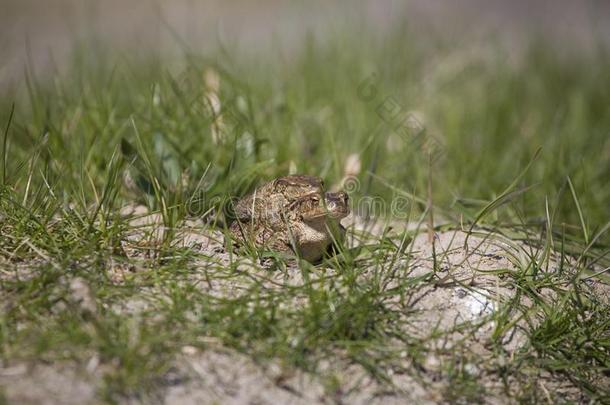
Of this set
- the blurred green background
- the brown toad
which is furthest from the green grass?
the brown toad

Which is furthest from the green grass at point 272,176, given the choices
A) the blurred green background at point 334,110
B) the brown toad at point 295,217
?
the brown toad at point 295,217

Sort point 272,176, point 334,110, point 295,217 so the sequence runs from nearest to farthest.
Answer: point 295,217 → point 272,176 → point 334,110

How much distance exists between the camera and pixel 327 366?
A: 237 cm

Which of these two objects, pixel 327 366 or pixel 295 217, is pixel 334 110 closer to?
pixel 295 217

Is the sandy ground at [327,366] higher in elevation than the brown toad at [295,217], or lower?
lower

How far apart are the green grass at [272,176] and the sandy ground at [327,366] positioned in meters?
0.03

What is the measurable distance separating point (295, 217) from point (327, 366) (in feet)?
2.59

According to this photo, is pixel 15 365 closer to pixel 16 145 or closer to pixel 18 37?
pixel 16 145

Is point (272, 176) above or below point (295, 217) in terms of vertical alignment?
below

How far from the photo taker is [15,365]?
215 centimetres

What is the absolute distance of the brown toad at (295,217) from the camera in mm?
2830

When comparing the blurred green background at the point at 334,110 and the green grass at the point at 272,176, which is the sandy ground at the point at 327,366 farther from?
the blurred green background at the point at 334,110

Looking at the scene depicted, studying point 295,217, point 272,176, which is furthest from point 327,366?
point 272,176

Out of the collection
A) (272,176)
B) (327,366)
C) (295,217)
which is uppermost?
(295,217)
